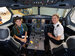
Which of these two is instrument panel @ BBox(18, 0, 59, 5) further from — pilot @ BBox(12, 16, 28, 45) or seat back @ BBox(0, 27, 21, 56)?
seat back @ BBox(0, 27, 21, 56)

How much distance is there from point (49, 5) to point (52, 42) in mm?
969

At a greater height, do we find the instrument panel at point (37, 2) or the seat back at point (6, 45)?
the instrument panel at point (37, 2)

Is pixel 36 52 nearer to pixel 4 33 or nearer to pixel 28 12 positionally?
pixel 4 33

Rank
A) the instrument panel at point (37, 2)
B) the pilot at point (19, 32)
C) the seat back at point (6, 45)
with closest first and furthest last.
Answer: the seat back at point (6, 45) → the instrument panel at point (37, 2) → the pilot at point (19, 32)

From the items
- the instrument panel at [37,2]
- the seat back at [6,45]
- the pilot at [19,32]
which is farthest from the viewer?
the pilot at [19,32]

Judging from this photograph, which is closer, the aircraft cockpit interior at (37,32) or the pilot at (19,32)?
the aircraft cockpit interior at (37,32)

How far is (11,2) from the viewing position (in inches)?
75.3

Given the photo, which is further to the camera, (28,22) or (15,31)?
(28,22)

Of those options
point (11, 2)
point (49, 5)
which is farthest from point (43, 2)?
point (11, 2)

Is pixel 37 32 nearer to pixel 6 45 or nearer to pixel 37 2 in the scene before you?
pixel 37 2

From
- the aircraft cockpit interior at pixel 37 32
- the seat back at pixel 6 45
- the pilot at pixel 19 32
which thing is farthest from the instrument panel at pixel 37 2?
the seat back at pixel 6 45

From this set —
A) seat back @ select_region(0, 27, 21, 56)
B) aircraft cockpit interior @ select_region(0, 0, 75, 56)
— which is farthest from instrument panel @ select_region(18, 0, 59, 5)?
seat back @ select_region(0, 27, 21, 56)

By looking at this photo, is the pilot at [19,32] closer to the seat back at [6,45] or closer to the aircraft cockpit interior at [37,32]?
the aircraft cockpit interior at [37,32]

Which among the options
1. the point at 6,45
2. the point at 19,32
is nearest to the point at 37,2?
the point at 19,32
